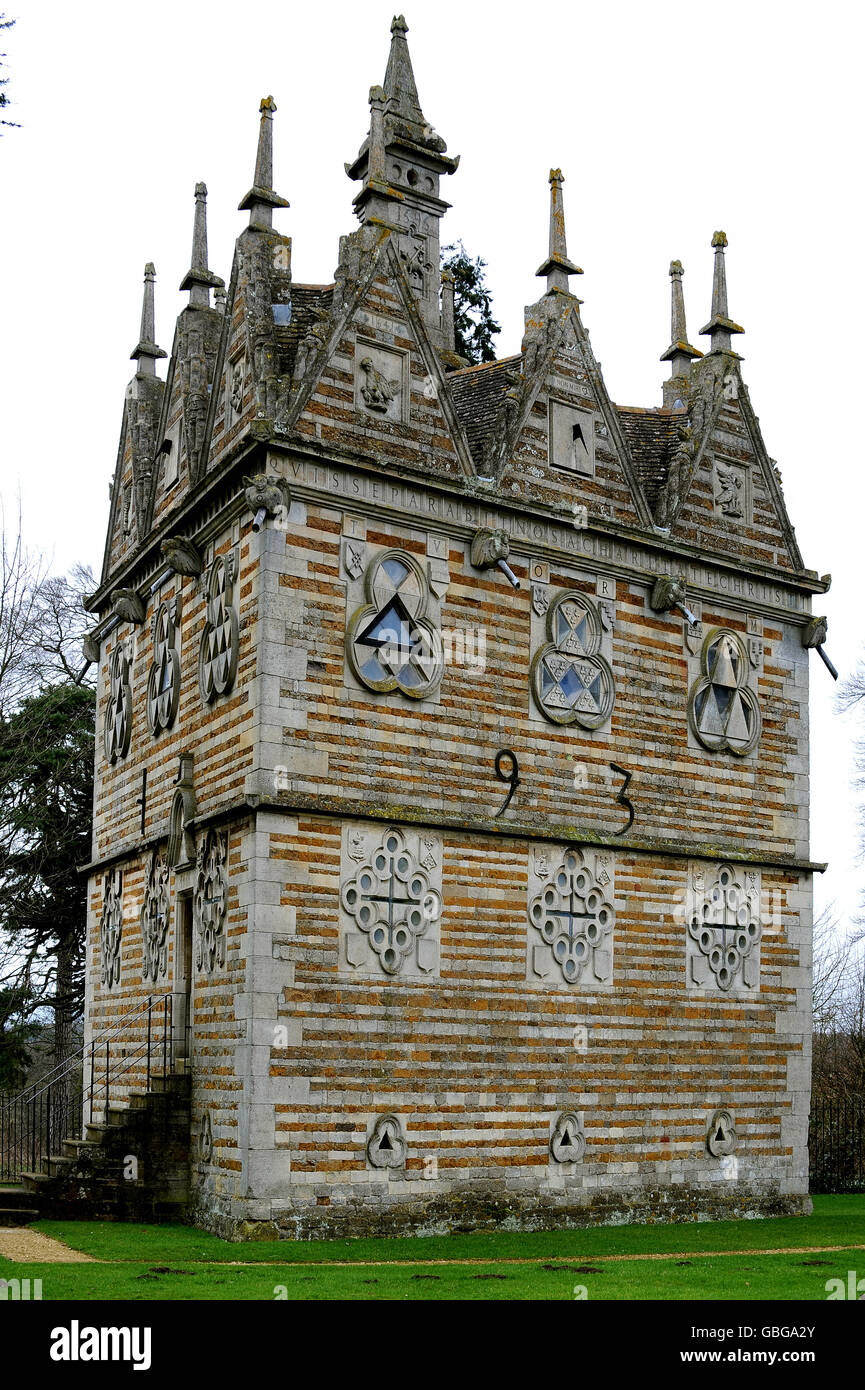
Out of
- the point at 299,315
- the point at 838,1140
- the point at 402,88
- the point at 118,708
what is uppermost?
the point at 402,88

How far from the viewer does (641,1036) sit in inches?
766

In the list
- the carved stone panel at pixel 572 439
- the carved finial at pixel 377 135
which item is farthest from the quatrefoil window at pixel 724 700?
the carved finial at pixel 377 135

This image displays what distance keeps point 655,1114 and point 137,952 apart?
7.02m

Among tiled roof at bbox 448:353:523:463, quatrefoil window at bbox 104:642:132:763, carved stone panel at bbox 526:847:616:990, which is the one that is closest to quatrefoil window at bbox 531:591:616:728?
carved stone panel at bbox 526:847:616:990

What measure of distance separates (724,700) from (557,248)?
6.40m

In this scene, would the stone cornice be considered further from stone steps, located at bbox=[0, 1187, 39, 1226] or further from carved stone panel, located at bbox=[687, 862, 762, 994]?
stone steps, located at bbox=[0, 1187, 39, 1226]

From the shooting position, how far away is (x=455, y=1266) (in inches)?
553

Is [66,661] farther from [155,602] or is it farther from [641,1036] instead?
[641,1036]

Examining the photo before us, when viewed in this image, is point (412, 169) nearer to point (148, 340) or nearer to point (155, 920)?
point (148, 340)

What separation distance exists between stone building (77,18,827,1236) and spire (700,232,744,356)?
7 cm

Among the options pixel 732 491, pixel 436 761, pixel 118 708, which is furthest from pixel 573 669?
pixel 118 708

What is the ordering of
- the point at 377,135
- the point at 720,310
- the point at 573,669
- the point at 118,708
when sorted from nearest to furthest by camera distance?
the point at 377,135 < the point at 573,669 < the point at 118,708 < the point at 720,310

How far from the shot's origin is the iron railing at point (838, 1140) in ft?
93.4

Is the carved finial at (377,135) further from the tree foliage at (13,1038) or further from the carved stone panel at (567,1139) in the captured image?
the tree foliage at (13,1038)
